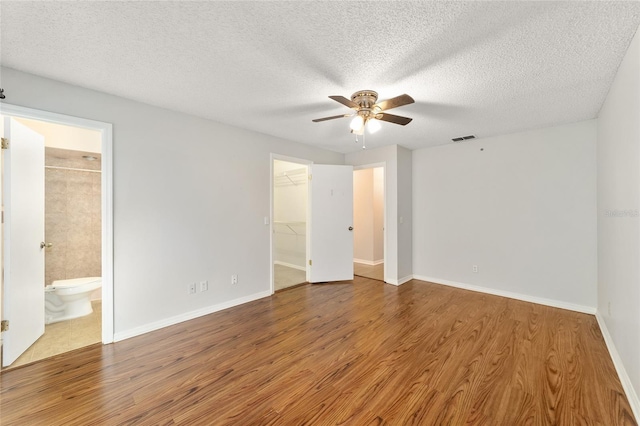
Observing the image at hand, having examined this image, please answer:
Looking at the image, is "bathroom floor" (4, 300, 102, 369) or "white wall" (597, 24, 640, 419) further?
"bathroom floor" (4, 300, 102, 369)

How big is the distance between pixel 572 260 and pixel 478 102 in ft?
8.00

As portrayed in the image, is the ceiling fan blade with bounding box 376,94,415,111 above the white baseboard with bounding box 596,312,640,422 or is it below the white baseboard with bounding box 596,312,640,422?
above

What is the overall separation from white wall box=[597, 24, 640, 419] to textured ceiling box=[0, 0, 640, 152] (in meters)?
0.21

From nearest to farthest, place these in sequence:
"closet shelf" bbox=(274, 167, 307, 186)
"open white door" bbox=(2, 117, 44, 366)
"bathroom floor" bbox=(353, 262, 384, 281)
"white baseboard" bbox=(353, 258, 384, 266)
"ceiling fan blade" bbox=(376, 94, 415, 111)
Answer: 1. "ceiling fan blade" bbox=(376, 94, 415, 111)
2. "open white door" bbox=(2, 117, 44, 366)
3. "bathroom floor" bbox=(353, 262, 384, 281)
4. "closet shelf" bbox=(274, 167, 307, 186)
5. "white baseboard" bbox=(353, 258, 384, 266)

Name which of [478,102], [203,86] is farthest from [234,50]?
[478,102]

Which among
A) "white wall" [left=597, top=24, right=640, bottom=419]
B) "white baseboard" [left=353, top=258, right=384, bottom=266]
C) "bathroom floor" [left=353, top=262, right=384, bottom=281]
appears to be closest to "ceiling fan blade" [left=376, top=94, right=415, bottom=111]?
"white wall" [left=597, top=24, right=640, bottom=419]

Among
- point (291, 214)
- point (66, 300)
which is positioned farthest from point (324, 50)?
point (291, 214)

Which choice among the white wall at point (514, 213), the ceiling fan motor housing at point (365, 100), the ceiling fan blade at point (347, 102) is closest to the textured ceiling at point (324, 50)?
the ceiling fan motor housing at point (365, 100)

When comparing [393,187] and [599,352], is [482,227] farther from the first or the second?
[599,352]

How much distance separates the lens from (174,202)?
2.95 metres

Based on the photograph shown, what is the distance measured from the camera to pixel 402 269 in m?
4.52

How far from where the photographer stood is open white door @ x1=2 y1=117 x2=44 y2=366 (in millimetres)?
2135

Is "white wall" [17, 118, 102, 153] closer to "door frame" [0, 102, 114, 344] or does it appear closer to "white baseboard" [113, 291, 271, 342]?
"door frame" [0, 102, 114, 344]

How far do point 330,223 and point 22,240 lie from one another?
366 centimetres
